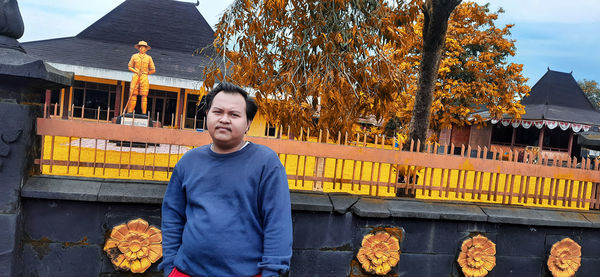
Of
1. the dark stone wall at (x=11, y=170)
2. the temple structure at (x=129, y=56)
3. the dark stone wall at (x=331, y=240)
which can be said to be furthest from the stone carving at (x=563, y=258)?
the temple structure at (x=129, y=56)

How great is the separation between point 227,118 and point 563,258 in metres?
3.59

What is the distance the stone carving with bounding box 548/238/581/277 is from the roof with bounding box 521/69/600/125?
62.9 ft

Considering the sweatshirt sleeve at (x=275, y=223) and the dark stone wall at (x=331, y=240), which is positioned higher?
the sweatshirt sleeve at (x=275, y=223)

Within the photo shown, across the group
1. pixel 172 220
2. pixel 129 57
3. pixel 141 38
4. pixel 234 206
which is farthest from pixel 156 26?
pixel 234 206

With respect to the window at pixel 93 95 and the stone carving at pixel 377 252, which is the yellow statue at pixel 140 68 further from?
the stone carving at pixel 377 252

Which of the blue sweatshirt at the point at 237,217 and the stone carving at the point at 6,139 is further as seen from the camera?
the stone carving at the point at 6,139

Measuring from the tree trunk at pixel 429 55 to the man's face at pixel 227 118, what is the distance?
3.70 m

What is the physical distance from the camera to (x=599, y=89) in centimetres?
4119

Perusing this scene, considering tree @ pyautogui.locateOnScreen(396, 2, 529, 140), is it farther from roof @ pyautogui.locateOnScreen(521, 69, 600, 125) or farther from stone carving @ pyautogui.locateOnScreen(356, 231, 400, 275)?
stone carving @ pyautogui.locateOnScreen(356, 231, 400, 275)

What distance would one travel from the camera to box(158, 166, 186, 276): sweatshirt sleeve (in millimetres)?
1904

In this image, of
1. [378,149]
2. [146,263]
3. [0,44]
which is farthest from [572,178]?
[0,44]

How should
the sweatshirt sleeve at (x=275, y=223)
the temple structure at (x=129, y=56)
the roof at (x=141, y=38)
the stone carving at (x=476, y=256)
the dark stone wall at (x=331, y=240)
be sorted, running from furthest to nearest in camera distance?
the roof at (x=141, y=38)
the temple structure at (x=129, y=56)
the stone carving at (x=476, y=256)
the dark stone wall at (x=331, y=240)
the sweatshirt sleeve at (x=275, y=223)

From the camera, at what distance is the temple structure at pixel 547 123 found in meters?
19.6

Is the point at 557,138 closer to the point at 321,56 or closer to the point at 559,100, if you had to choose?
the point at 559,100
